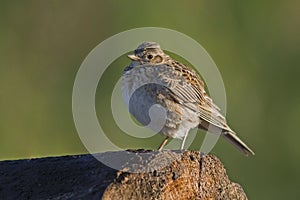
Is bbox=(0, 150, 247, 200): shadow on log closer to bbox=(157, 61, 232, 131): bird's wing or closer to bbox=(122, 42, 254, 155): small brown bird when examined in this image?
bbox=(122, 42, 254, 155): small brown bird

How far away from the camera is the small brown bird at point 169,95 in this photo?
1094 centimetres

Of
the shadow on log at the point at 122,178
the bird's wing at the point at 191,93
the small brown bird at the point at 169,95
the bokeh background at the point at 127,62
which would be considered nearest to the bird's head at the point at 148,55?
the small brown bird at the point at 169,95

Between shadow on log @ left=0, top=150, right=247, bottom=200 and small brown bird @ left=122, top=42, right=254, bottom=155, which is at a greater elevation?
small brown bird @ left=122, top=42, right=254, bottom=155

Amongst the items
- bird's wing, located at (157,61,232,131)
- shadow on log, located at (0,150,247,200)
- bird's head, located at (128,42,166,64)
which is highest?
bird's head, located at (128,42,166,64)

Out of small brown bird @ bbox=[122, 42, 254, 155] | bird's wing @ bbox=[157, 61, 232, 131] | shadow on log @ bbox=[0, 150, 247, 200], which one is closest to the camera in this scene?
shadow on log @ bbox=[0, 150, 247, 200]

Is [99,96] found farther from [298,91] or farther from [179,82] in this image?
[179,82]

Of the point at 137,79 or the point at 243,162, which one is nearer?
the point at 137,79

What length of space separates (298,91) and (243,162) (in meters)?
2.52

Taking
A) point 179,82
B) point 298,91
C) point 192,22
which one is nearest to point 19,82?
point 192,22

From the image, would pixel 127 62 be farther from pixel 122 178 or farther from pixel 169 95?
pixel 122 178

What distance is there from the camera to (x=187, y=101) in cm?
1136

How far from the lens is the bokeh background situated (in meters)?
18.1

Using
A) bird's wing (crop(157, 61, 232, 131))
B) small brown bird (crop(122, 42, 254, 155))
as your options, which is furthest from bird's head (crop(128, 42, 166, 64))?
bird's wing (crop(157, 61, 232, 131))

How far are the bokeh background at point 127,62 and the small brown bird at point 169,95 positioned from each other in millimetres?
5103
